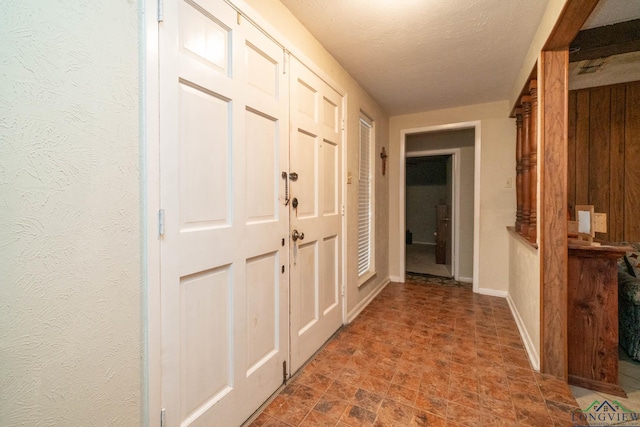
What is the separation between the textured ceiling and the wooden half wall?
85cm

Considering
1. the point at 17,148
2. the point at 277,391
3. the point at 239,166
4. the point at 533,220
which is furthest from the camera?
the point at 533,220

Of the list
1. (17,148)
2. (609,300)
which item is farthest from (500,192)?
(17,148)

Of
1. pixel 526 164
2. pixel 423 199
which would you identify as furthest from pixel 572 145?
pixel 423 199

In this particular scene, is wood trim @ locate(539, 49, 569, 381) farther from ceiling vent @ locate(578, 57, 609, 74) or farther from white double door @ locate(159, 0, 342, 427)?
white double door @ locate(159, 0, 342, 427)

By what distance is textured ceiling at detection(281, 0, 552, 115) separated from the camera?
171cm

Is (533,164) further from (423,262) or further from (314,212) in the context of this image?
(423,262)

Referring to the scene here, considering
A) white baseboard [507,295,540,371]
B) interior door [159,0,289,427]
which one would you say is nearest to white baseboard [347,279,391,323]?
interior door [159,0,289,427]

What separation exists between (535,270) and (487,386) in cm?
88

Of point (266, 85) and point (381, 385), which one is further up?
point (266, 85)

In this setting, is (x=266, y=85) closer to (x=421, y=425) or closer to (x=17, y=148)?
(x=17, y=148)

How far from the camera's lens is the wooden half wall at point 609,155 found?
2734 mm

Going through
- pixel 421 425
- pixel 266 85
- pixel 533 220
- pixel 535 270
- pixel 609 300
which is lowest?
pixel 421 425

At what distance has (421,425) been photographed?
1.40 metres

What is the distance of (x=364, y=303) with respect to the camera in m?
2.98
